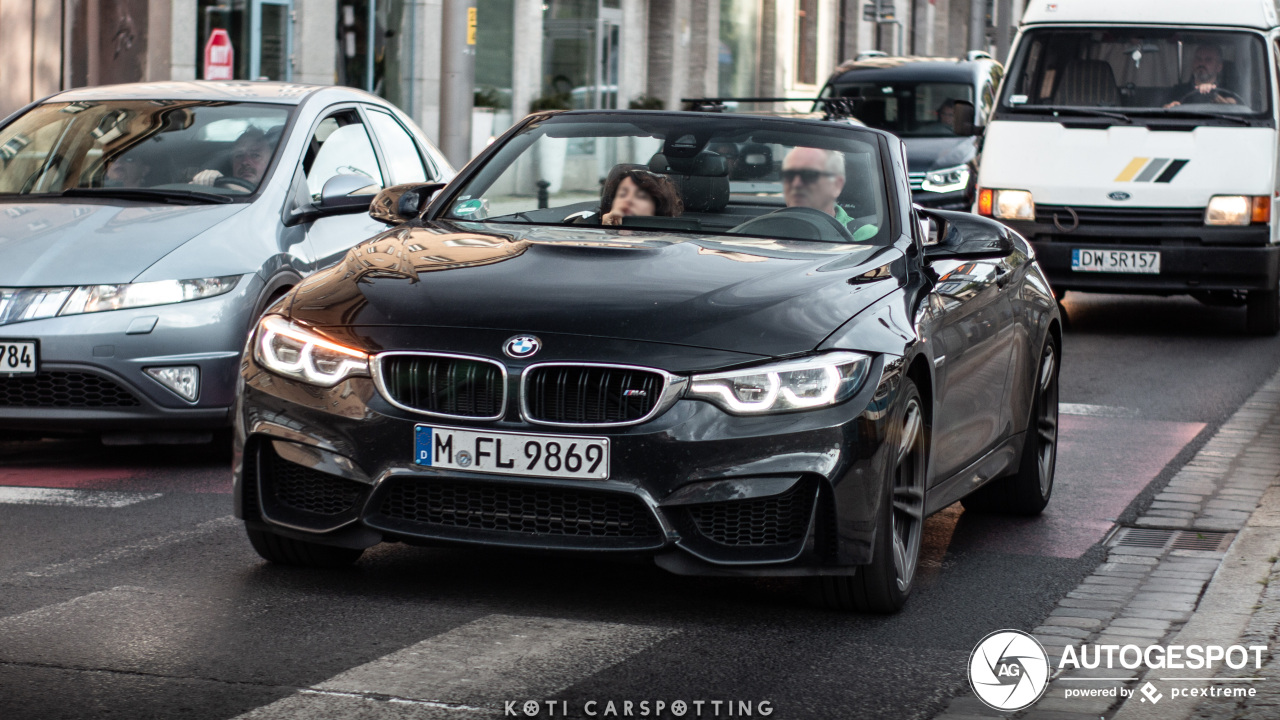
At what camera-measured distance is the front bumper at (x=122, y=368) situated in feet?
25.0

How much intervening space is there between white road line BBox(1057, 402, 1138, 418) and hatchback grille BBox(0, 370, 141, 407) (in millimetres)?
4956

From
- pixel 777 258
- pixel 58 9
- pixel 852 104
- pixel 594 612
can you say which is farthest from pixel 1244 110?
pixel 58 9

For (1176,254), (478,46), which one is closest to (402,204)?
(1176,254)

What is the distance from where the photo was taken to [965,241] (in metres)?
6.32

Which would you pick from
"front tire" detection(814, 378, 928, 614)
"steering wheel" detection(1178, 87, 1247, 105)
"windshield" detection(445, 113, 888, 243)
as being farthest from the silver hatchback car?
"steering wheel" detection(1178, 87, 1247, 105)

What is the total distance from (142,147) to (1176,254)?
7738mm

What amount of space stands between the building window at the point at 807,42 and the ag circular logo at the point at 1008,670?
39.1 metres

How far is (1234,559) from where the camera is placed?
21.2 feet

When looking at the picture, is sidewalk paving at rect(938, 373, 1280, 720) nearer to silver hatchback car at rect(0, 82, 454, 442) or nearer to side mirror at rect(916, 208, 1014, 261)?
side mirror at rect(916, 208, 1014, 261)

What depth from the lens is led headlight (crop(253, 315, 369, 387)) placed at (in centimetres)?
525

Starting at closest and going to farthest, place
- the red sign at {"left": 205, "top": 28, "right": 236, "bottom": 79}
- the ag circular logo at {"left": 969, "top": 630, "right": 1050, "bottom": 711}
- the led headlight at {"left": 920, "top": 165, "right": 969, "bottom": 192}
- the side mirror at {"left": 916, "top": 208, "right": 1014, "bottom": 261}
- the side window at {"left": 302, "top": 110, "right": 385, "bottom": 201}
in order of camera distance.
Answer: the ag circular logo at {"left": 969, "top": 630, "right": 1050, "bottom": 711} → the side mirror at {"left": 916, "top": 208, "right": 1014, "bottom": 261} → the side window at {"left": 302, "top": 110, "right": 385, "bottom": 201} → the led headlight at {"left": 920, "top": 165, "right": 969, "bottom": 192} → the red sign at {"left": 205, "top": 28, "right": 236, "bottom": 79}

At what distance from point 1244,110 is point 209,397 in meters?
8.67

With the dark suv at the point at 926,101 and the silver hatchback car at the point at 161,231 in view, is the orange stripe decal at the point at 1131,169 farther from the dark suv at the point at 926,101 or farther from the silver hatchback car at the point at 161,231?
the silver hatchback car at the point at 161,231

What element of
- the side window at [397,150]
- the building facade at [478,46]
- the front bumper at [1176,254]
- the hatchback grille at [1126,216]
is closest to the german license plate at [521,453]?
the side window at [397,150]
